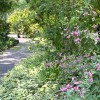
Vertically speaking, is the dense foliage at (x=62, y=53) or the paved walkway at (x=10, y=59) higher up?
the dense foliage at (x=62, y=53)

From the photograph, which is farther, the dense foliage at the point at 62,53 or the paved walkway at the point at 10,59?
the paved walkway at the point at 10,59

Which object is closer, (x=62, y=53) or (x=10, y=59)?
(x=62, y=53)

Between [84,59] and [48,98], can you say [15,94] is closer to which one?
[48,98]

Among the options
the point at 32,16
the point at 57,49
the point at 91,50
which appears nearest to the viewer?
the point at 91,50

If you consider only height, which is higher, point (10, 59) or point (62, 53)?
point (62, 53)

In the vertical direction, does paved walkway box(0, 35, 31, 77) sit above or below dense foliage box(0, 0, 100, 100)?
below

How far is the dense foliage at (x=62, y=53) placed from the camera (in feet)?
8.89

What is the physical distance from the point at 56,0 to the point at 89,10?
0.65 metres

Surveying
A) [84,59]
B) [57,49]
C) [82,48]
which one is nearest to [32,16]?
[57,49]

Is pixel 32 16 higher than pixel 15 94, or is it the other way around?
pixel 32 16

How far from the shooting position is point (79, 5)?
13.6ft

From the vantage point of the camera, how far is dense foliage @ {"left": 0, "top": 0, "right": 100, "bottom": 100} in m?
2.71

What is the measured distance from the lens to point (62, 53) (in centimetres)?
425

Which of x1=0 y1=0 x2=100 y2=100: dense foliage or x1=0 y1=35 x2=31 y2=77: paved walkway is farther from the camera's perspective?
x1=0 y1=35 x2=31 y2=77: paved walkway
